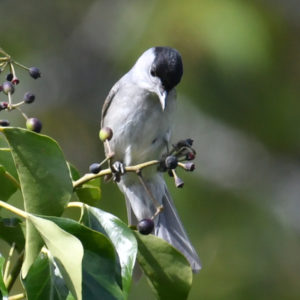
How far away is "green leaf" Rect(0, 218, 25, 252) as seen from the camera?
2.32 meters

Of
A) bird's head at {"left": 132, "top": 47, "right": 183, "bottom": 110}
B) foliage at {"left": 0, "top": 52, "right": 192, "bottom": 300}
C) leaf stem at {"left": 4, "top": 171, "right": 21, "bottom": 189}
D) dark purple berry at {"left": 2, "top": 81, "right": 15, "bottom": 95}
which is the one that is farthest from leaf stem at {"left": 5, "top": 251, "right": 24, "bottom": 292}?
bird's head at {"left": 132, "top": 47, "right": 183, "bottom": 110}

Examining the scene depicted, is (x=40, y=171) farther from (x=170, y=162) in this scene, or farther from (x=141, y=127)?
(x=141, y=127)

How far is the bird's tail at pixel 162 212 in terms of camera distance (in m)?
3.65

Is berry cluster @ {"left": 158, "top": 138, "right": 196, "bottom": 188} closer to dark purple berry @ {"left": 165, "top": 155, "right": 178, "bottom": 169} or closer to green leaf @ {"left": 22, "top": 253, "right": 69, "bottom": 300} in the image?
dark purple berry @ {"left": 165, "top": 155, "right": 178, "bottom": 169}

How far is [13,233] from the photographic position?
7.92 ft

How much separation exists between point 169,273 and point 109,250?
0.37 m

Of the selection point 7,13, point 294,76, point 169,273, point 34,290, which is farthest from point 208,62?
point 34,290

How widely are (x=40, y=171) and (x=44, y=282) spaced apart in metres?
0.30

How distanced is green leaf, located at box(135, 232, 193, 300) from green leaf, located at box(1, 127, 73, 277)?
0.32m

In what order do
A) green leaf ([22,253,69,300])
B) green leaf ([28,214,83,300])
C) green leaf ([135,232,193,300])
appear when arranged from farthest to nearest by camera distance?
green leaf ([135,232,193,300])
green leaf ([22,253,69,300])
green leaf ([28,214,83,300])

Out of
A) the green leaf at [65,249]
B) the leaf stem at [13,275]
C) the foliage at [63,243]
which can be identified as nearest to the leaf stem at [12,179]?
the foliage at [63,243]

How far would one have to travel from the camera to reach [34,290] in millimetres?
2035

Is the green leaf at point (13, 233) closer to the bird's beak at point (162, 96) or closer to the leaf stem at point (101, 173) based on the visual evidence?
the leaf stem at point (101, 173)

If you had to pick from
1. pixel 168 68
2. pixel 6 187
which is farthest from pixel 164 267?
pixel 168 68
